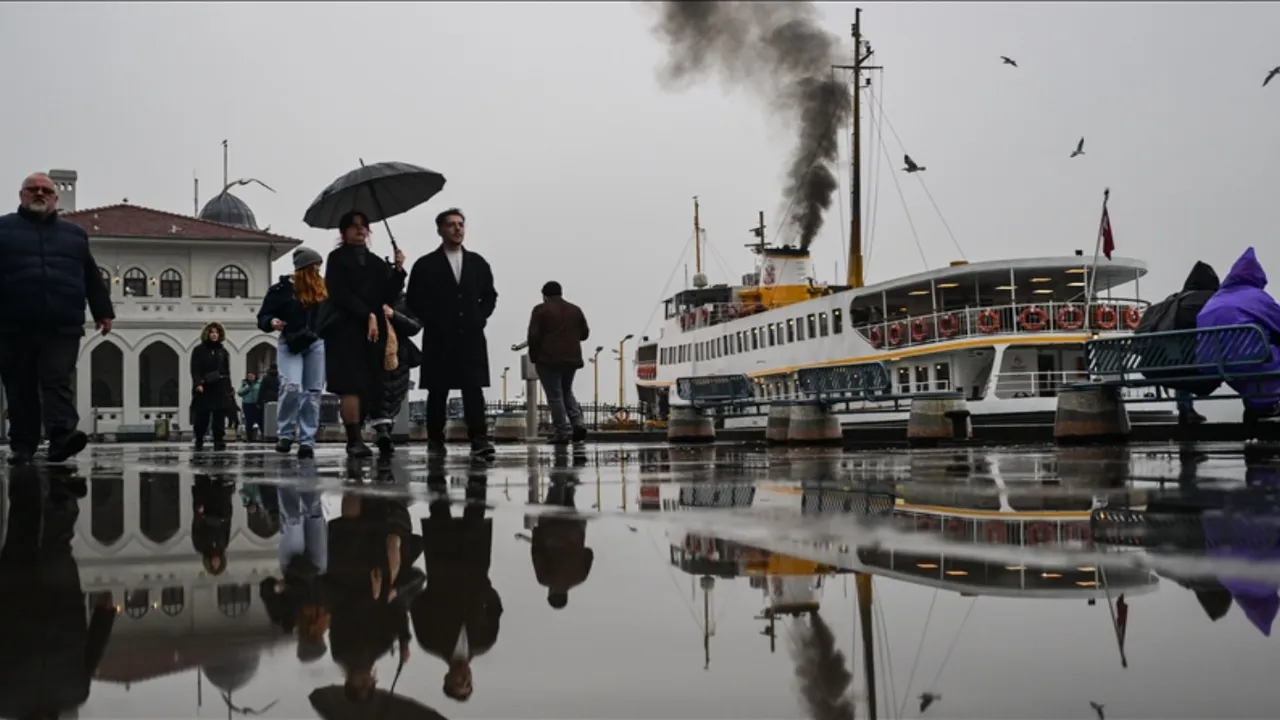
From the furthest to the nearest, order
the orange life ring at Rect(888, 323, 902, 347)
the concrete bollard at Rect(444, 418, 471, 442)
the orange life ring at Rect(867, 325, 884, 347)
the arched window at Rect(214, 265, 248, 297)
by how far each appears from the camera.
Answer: the arched window at Rect(214, 265, 248, 297), the orange life ring at Rect(867, 325, 884, 347), the orange life ring at Rect(888, 323, 902, 347), the concrete bollard at Rect(444, 418, 471, 442)

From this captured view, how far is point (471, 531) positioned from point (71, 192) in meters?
64.2

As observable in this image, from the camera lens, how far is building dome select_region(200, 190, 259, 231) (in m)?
65.2

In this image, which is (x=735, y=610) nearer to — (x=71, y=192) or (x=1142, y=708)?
(x=1142, y=708)

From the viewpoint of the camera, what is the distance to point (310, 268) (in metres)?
11.3

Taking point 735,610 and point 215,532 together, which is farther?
point 215,532

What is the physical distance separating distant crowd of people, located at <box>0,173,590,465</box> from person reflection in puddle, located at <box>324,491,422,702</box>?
17.4 ft

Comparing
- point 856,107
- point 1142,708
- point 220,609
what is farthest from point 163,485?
point 856,107

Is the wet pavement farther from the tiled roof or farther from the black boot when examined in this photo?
the tiled roof

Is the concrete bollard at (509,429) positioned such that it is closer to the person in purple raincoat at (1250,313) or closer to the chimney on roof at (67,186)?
the person in purple raincoat at (1250,313)

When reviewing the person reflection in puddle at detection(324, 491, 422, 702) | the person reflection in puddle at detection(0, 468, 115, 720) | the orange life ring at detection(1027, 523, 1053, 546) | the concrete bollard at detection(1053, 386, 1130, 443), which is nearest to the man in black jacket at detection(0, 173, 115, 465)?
the person reflection in puddle at detection(0, 468, 115, 720)

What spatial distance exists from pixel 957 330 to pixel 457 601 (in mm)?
28793

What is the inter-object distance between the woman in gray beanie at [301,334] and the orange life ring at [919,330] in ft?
72.4

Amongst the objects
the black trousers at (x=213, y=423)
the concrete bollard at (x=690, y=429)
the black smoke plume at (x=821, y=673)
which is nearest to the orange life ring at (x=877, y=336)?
the concrete bollard at (x=690, y=429)

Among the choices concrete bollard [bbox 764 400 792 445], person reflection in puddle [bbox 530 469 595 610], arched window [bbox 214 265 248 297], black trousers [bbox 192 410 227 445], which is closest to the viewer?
person reflection in puddle [bbox 530 469 595 610]
